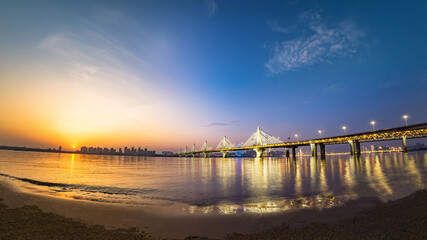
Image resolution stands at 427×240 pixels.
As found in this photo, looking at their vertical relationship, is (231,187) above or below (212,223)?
below

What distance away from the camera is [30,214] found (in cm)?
668

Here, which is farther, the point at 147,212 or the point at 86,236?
the point at 147,212

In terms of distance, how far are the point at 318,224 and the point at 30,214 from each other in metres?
9.79

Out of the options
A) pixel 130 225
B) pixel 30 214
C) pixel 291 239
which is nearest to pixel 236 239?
pixel 291 239

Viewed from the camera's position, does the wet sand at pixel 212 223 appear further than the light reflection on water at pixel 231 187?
No

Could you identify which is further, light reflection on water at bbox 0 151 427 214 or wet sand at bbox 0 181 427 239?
light reflection on water at bbox 0 151 427 214

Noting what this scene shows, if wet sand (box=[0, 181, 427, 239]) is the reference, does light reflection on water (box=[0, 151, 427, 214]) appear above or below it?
below

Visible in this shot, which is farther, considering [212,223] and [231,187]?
[231,187]

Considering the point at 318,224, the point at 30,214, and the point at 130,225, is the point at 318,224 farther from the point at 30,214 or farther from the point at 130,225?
the point at 30,214

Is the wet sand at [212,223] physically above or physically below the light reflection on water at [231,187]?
above

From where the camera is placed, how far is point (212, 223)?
6.17 metres

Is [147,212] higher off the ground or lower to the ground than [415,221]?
lower

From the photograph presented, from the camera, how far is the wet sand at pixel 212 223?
4.89 meters

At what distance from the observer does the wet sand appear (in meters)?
4.89
